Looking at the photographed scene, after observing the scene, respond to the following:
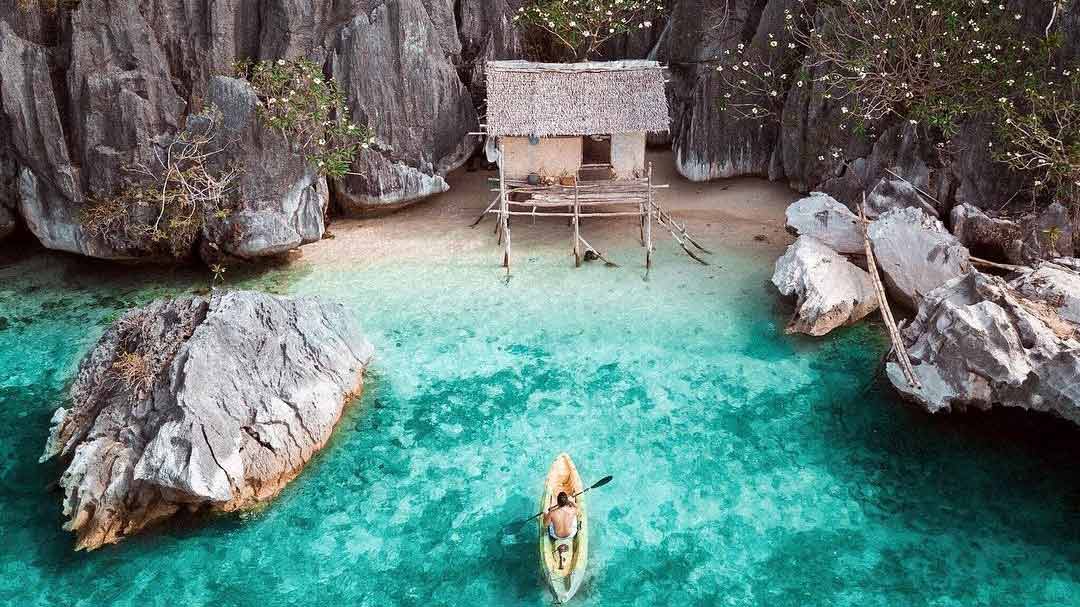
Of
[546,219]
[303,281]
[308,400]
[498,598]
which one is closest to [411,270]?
[303,281]

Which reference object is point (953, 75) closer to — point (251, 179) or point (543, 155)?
point (543, 155)

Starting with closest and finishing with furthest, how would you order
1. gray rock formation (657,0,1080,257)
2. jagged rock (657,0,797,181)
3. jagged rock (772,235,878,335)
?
jagged rock (772,235,878,335)
gray rock formation (657,0,1080,257)
jagged rock (657,0,797,181)

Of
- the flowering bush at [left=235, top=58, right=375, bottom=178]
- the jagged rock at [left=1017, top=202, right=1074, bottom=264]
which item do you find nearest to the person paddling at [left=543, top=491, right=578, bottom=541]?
the jagged rock at [left=1017, top=202, right=1074, bottom=264]

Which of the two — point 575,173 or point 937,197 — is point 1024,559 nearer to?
point 937,197

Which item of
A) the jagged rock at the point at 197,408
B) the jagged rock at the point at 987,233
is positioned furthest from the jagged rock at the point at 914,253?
the jagged rock at the point at 197,408

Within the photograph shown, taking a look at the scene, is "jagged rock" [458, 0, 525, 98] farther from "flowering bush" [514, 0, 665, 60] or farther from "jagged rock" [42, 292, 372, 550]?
"jagged rock" [42, 292, 372, 550]

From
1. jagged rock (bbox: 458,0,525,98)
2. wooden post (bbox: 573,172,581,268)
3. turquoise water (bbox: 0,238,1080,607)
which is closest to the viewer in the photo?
turquoise water (bbox: 0,238,1080,607)

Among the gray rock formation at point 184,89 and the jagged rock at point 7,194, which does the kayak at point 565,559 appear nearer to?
the gray rock formation at point 184,89

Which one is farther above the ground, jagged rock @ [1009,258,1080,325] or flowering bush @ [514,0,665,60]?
flowering bush @ [514,0,665,60]
